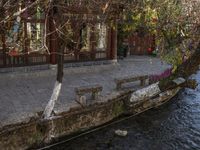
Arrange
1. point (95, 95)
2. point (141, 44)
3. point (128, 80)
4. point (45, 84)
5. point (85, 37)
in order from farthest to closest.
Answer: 1. point (141, 44)
2. point (85, 37)
3. point (45, 84)
4. point (128, 80)
5. point (95, 95)

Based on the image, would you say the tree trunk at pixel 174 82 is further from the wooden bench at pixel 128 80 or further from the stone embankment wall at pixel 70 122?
the wooden bench at pixel 128 80

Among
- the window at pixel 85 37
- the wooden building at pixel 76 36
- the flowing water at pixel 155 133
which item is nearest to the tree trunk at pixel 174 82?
the flowing water at pixel 155 133

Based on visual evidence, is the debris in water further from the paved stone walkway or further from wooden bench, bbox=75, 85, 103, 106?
the paved stone walkway

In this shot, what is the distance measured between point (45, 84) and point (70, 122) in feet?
12.6

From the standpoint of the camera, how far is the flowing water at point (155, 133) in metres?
9.27

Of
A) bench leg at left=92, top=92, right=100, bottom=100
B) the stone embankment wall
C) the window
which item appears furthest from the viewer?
the window

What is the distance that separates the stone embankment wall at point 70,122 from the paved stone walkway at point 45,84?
0.37 metres

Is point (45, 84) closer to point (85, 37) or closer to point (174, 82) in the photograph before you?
point (85, 37)

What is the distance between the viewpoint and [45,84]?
12.9 metres

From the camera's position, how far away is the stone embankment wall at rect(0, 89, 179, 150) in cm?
826

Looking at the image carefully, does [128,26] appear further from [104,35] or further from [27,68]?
[27,68]

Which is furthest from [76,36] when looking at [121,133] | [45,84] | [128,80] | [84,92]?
[121,133]

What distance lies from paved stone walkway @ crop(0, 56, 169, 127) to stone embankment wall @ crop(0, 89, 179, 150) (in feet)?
1.22

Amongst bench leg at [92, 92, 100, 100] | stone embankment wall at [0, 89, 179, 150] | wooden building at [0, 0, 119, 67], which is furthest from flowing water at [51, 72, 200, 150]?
wooden building at [0, 0, 119, 67]
